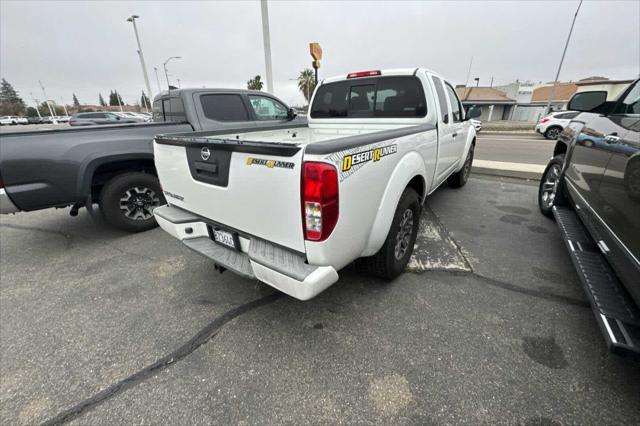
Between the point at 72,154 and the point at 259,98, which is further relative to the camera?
the point at 259,98

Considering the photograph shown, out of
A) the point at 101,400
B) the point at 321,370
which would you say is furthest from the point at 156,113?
the point at 321,370

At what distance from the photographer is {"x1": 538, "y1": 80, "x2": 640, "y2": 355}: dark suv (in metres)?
1.73

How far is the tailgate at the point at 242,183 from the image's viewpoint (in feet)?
5.67

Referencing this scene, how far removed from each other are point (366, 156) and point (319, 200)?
528 mm

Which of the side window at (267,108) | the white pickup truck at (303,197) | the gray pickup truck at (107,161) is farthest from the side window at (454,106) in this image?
the side window at (267,108)

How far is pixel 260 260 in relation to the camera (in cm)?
190

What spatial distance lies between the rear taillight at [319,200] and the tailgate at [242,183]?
5 cm

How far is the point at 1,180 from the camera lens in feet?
10.0

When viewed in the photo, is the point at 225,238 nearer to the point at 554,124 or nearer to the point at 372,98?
the point at 372,98

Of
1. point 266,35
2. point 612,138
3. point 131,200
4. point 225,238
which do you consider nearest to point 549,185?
point 612,138

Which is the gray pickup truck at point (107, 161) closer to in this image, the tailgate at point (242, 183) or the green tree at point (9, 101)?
the tailgate at point (242, 183)

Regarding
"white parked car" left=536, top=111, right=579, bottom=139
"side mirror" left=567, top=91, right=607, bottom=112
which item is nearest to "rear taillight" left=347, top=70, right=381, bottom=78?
→ "side mirror" left=567, top=91, right=607, bottom=112

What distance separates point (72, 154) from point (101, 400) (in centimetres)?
285

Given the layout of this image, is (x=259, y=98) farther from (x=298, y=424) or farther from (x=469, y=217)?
(x=298, y=424)
